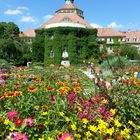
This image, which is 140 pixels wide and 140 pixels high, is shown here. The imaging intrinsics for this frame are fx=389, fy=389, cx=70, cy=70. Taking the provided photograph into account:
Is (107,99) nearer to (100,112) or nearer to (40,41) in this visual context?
(100,112)

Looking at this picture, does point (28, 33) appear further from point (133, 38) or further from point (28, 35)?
point (133, 38)

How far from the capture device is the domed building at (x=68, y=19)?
4394 cm

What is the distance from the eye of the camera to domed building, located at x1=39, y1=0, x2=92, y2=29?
144ft

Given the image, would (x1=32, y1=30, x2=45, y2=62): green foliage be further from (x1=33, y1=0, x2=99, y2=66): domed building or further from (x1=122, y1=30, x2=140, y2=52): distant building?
(x1=122, y1=30, x2=140, y2=52): distant building

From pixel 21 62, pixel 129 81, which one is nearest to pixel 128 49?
pixel 21 62

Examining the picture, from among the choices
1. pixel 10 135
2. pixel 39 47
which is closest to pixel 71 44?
pixel 39 47

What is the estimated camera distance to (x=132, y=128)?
166 inches

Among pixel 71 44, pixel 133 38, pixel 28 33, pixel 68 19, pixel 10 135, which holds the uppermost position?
pixel 68 19

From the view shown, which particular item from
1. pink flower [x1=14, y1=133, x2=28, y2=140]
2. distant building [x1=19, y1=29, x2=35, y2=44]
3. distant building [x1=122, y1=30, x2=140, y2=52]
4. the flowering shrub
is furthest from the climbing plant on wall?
pink flower [x1=14, y1=133, x2=28, y2=140]

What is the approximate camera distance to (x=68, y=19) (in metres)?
48.8

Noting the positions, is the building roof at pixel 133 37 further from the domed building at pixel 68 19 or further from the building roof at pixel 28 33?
the building roof at pixel 28 33

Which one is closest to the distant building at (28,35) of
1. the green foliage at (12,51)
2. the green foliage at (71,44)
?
the green foliage at (12,51)

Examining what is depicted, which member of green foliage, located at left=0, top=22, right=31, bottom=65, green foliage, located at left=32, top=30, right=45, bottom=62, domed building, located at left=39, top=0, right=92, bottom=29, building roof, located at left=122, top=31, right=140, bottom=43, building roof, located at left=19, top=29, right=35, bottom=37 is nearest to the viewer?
domed building, located at left=39, top=0, right=92, bottom=29

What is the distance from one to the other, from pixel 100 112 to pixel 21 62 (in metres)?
50.9
